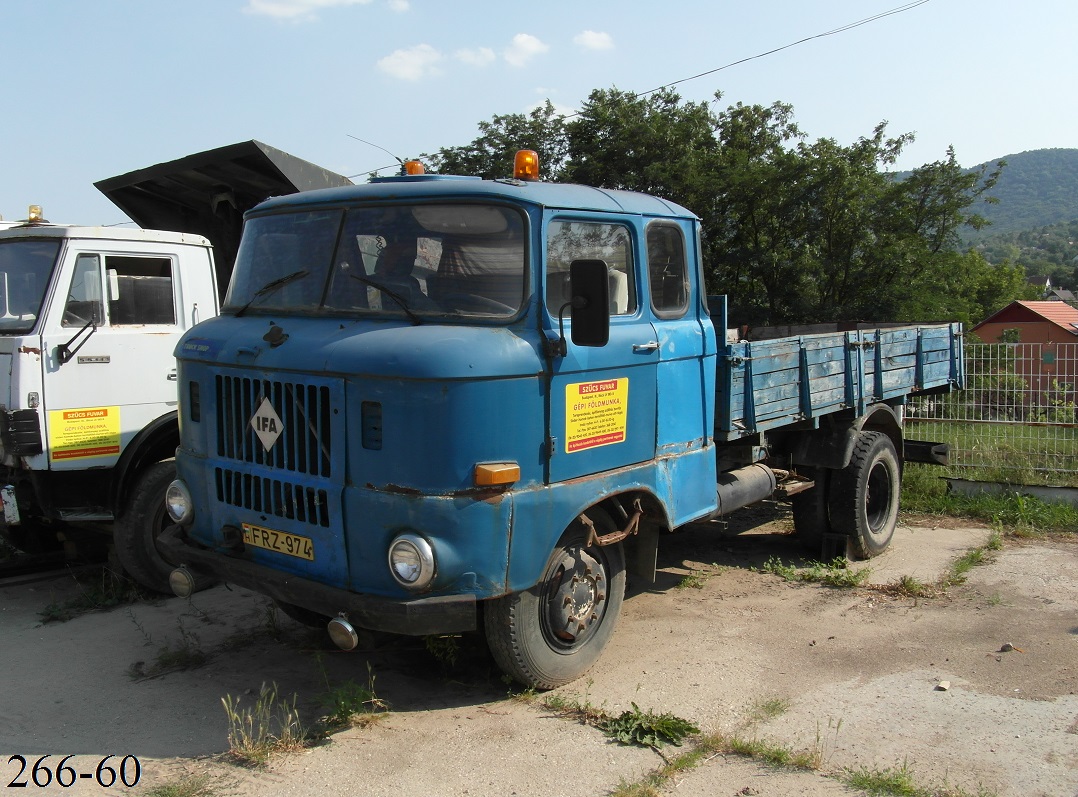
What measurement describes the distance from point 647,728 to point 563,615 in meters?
0.66

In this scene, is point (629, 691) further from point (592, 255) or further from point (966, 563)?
point (966, 563)

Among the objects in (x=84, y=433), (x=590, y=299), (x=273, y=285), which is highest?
(x=273, y=285)

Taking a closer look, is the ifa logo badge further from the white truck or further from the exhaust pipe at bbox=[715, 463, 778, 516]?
the exhaust pipe at bbox=[715, 463, 778, 516]

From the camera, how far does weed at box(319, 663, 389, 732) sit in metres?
4.02

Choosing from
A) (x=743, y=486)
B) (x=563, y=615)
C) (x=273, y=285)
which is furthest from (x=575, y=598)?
(x=273, y=285)

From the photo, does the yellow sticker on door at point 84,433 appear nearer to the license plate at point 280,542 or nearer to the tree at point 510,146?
the license plate at point 280,542

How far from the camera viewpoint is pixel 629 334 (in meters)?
4.49

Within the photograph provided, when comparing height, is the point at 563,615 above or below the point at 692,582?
above

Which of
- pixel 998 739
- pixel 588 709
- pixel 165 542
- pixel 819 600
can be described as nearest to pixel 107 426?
pixel 165 542

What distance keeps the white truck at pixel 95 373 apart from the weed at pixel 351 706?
240 cm

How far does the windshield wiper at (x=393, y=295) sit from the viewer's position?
3.94 meters

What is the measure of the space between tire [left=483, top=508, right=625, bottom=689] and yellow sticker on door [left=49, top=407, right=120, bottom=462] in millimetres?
3154

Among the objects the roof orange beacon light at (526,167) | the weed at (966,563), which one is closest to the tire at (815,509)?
the weed at (966,563)

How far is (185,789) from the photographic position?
3.45m
